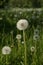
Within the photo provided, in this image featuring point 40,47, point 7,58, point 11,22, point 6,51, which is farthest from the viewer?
point 11,22

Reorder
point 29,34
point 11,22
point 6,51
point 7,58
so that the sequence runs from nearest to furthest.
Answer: point 6,51 → point 7,58 → point 29,34 → point 11,22

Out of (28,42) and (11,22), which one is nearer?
(28,42)

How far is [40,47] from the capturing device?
11.8 feet

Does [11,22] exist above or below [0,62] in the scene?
below

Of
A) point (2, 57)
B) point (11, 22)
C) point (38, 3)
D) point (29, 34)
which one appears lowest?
→ point (38, 3)

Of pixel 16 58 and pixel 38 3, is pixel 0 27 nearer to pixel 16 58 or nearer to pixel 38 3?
pixel 16 58

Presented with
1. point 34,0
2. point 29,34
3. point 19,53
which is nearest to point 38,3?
point 34,0

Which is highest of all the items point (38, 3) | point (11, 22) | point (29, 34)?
point (29, 34)

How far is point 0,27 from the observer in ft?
18.1

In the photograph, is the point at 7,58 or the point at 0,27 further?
the point at 0,27

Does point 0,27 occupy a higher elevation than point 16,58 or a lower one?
lower

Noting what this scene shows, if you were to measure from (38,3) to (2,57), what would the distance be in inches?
464

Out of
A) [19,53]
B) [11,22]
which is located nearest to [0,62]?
[19,53]

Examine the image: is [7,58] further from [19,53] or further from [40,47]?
[40,47]
